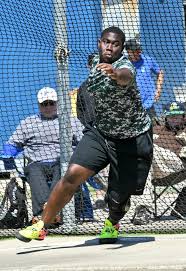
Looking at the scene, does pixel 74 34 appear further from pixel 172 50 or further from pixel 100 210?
pixel 100 210

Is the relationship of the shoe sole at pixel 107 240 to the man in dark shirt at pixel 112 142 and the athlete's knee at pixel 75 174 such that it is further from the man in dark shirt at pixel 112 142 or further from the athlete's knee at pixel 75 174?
the athlete's knee at pixel 75 174

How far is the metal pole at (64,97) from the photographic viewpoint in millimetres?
6809

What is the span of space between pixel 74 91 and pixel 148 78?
1032mm

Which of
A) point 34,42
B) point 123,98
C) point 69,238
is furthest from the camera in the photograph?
point 34,42

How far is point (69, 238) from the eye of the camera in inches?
258

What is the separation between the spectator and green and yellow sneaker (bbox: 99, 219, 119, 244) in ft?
6.49

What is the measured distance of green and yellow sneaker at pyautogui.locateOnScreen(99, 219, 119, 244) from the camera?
5930 mm

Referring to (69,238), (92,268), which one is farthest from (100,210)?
(92,268)

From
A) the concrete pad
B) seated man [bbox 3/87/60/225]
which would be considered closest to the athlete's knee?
the concrete pad

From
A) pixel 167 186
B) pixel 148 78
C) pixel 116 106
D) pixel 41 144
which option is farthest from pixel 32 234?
pixel 148 78

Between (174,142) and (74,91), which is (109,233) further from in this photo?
(174,142)

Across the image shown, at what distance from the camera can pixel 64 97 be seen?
6914 mm

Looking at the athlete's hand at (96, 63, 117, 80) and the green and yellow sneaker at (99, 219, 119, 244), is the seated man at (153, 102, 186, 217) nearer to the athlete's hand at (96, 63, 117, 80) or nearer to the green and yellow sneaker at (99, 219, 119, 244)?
the green and yellow sneaker at (99, 219, 119, 244)

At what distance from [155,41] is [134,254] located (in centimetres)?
Answer: 267
